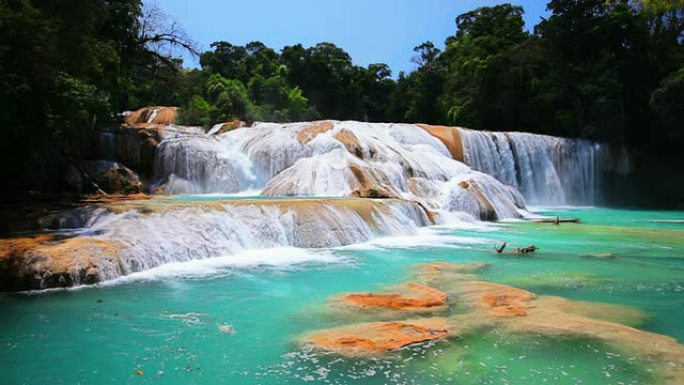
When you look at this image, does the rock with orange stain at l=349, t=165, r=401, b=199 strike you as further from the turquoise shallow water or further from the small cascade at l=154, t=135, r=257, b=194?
the turquoise shallow water

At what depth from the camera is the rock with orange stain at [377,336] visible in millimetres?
5098

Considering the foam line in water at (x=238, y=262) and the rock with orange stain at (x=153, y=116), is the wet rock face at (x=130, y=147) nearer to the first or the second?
the foam line in water at (x=238, y=262)

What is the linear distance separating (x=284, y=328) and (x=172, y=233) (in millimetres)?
4468

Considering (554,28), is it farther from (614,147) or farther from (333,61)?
(333,61)

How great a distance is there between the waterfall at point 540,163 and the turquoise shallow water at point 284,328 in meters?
14.3

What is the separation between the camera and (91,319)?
6.13 metres

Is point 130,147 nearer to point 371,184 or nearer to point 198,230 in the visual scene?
point 371,184

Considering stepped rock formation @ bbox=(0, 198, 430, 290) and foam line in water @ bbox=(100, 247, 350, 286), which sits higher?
stepped rock formation @ bbox=(0, 198, 430, 290)

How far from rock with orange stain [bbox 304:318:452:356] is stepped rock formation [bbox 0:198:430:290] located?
161 inches

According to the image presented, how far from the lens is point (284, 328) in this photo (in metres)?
5.91

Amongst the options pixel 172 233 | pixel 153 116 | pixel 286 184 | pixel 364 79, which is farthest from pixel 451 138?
pixel 364 79

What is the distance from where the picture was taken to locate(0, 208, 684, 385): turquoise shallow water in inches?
181

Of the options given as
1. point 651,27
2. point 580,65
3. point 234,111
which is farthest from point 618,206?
point 234,111

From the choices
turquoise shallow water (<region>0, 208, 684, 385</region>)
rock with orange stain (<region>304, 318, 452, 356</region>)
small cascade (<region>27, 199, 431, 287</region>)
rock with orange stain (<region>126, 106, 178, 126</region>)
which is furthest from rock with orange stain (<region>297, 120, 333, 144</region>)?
rock with orange stain (<region>304, 318, 452, 356</region>)
